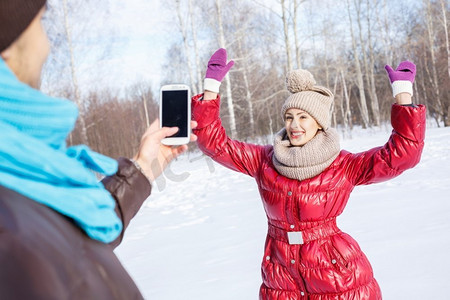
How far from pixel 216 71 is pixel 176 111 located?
0.81 meters

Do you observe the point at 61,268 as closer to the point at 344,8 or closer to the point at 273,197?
the point at 273,197

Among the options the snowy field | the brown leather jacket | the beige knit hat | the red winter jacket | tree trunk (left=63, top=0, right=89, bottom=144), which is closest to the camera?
the brown leather jacket

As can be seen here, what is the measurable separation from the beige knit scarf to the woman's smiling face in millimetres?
42

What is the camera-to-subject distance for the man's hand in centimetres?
113

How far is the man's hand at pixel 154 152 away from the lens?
113 cm

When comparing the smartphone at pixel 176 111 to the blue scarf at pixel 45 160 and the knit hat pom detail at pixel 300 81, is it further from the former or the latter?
the knit hat pom detail at pixel 300 81

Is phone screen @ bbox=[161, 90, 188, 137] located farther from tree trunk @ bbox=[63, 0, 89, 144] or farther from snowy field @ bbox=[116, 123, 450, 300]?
tree trunk @ bbox=[63, 0, 89, 144]

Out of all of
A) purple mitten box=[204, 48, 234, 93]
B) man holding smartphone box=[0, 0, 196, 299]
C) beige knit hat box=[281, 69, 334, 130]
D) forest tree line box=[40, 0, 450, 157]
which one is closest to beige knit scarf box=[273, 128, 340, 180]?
beige knit hat box=[281, 69, 334, 130]

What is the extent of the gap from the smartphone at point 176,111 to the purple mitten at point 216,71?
25.3 inches

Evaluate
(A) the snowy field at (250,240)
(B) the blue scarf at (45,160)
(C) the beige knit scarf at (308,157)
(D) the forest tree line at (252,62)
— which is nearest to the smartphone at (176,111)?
(B) the blue scarf at (45,160)

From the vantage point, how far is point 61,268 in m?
0.57

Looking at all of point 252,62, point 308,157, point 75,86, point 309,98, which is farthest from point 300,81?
point 252,62

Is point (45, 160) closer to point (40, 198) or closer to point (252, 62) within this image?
point (40, 198)

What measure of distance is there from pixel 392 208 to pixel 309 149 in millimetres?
3588
